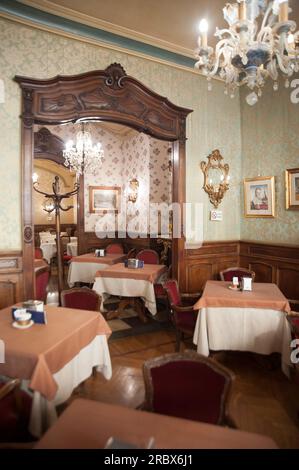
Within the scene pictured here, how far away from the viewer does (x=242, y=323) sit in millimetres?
3348

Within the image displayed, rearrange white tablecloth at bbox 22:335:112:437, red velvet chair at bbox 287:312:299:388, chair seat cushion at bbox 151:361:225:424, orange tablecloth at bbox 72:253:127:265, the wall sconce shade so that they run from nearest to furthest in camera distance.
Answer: chair seat cushion at bbox 151:361:225:424 → white tablecloth at bbox 22:335:112:437 → red velvet chair at bbox 287:312:299:388 → orange tablecloth at bbox 72:253:127:265 → the wall sconce shade

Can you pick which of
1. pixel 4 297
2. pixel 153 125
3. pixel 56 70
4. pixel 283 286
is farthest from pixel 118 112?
pixel 283 286

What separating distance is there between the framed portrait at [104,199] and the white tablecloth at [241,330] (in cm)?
537

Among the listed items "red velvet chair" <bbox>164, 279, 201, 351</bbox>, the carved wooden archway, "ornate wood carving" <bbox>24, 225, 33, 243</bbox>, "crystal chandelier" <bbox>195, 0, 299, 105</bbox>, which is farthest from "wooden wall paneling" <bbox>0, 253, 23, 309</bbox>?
"crystal chandelier" <bbox>195, 0, 299, 105</bbox>

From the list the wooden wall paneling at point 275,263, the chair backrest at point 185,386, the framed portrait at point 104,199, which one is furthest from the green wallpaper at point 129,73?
the framed portrait at point 104,199

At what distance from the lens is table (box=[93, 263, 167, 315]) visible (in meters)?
4.65

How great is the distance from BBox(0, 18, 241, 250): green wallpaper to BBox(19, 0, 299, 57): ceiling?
287mm

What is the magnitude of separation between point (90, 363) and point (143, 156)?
5.58 metres

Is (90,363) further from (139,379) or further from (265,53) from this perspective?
(265,53)

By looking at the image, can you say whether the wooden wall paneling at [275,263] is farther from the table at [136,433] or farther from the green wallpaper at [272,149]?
the table at [136,433]

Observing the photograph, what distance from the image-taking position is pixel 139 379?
3.25 m

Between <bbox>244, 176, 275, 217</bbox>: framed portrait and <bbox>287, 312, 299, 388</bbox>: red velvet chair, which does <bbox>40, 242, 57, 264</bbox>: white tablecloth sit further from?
<bbox>287, 312, 299, 388</bbox>: red velvet chair

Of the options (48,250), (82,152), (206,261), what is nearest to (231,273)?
(206,261)

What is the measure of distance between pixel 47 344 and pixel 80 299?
3.92 feet
